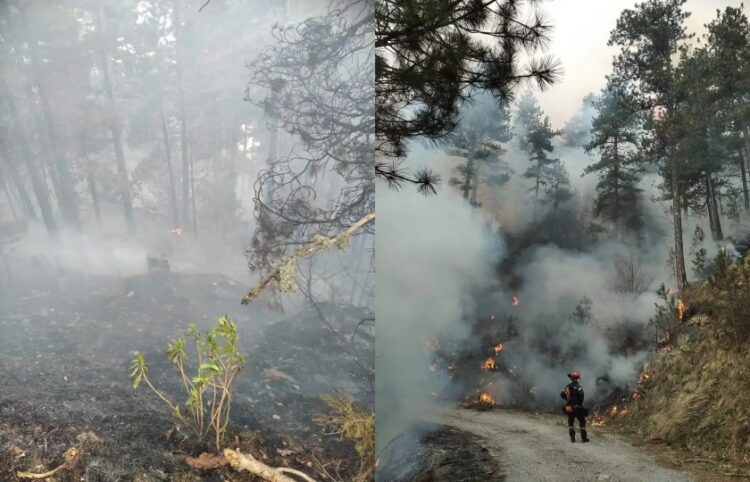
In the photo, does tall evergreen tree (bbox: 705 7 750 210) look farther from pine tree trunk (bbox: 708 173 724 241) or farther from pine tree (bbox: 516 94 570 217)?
pine tree (bbox: 516 94 570 217)

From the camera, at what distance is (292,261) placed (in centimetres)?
240

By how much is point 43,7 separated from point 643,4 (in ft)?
10.3

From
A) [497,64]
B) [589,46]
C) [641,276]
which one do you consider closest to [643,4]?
[589,46]

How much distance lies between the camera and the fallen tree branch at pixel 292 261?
7.66 ft

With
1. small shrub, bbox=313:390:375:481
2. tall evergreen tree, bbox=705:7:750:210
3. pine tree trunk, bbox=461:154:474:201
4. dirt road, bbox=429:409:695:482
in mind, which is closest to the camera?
small shrub, bbox=313:390:375:481

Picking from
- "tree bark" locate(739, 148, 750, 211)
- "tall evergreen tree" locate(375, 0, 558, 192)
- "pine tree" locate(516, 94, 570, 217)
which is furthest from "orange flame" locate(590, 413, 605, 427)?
"tall evergreen tree" locate(375, 0, 558, 192)

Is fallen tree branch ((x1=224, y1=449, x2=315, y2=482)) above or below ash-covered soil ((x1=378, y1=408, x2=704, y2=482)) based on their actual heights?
above

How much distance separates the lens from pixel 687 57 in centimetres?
338

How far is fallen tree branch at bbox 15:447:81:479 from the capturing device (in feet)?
6.04

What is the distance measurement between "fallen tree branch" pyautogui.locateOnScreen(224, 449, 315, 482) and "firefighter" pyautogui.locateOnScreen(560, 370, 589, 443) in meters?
1.70

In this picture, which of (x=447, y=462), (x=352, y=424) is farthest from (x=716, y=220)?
(x=352, y=424)

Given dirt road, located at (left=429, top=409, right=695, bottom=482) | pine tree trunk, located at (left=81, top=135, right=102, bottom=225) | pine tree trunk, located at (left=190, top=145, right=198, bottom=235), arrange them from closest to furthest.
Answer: pine tree trunk, located at (left=81, top=135, right=102, bottom=225) → pine tree trunk, located at (left=190, top=145, right=198, bottom=235) → dirt road, located at (left=429, top=409, right=695, bottom=482)

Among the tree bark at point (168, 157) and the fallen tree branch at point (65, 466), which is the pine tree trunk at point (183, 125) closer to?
the tree bark at point (168, 157)

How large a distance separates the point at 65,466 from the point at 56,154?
1.10 m
